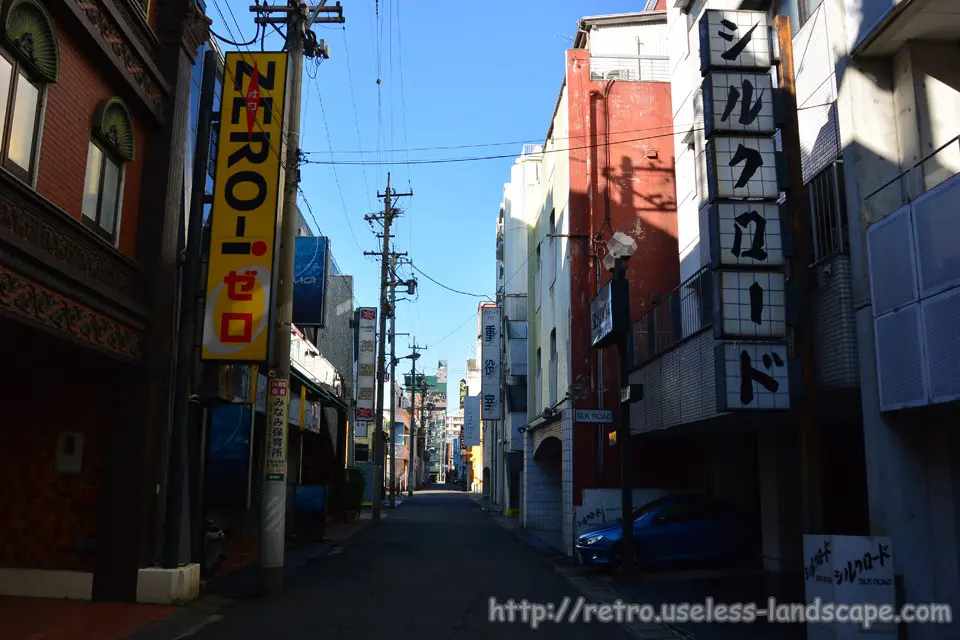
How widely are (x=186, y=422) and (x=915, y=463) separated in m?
9.45

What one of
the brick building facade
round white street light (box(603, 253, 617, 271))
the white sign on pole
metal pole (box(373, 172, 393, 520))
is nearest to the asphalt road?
the brick building facade

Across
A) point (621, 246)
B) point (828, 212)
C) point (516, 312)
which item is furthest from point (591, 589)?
point (516, 312)

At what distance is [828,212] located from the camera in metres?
11.3

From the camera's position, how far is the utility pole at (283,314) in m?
13.0

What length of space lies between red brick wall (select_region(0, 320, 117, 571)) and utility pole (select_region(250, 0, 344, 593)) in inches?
99.7

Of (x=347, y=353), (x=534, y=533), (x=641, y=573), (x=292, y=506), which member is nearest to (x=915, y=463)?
(x=641, y=573)

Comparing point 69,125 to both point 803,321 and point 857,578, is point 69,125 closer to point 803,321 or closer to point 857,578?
point 803,321

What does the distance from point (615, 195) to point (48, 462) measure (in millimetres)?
15262

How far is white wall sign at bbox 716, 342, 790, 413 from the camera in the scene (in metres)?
11.0

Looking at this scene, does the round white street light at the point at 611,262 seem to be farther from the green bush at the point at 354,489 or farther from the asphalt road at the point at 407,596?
the green bush at the point at 354,489

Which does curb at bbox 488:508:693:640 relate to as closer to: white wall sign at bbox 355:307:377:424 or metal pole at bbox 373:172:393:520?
metal pole at bbox 373:172:393:520

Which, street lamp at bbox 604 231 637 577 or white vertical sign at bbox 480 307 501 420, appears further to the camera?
white vertical sign at bbox 480 307 501 420

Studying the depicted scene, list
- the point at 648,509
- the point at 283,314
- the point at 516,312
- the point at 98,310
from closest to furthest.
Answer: the point at 98,310 → the point at 283,314 → the point at 648,509 → the point at 516,312

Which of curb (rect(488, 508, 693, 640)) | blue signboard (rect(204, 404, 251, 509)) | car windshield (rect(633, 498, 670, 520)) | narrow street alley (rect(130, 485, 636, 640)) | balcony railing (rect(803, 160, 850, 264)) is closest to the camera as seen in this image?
narrow street alley (rect(130, 485, 636, 640))
